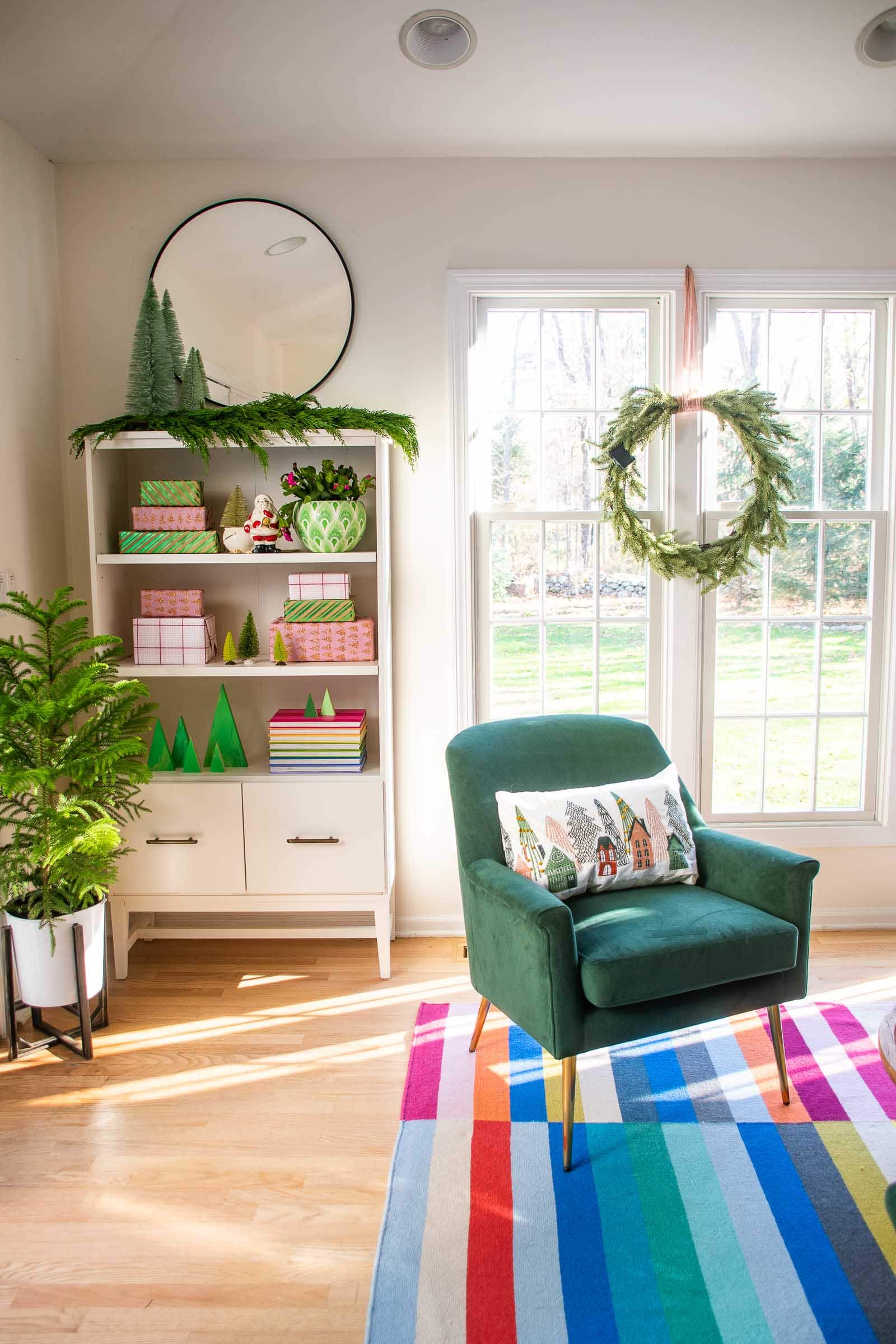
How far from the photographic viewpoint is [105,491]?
2936 millimetres

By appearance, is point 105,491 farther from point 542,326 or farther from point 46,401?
point 542,326

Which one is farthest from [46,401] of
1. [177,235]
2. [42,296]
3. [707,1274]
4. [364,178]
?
[707,1274]

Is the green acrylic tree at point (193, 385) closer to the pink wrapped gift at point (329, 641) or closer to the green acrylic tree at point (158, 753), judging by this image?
the pink wrapped gift at point (329, 641)

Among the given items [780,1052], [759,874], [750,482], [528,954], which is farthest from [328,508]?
[780,1052]

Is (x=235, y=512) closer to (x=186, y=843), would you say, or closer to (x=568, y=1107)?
(x=186, y=843)

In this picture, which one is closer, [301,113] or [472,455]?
[301,113]

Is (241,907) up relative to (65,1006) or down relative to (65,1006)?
up

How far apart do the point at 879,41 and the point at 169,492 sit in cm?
236

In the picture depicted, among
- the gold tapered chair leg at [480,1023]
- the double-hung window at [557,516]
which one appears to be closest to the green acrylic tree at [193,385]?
the double-hung window at [557,516]

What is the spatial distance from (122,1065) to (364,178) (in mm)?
A: 2726

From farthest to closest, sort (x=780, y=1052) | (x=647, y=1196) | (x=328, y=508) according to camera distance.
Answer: (x=328, y=508), (x=780, y=1052), (x=647, y=1196)

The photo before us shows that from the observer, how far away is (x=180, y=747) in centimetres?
300

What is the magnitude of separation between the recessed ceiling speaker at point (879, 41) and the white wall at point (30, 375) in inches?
95.0

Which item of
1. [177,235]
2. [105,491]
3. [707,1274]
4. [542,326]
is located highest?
[177,235]
